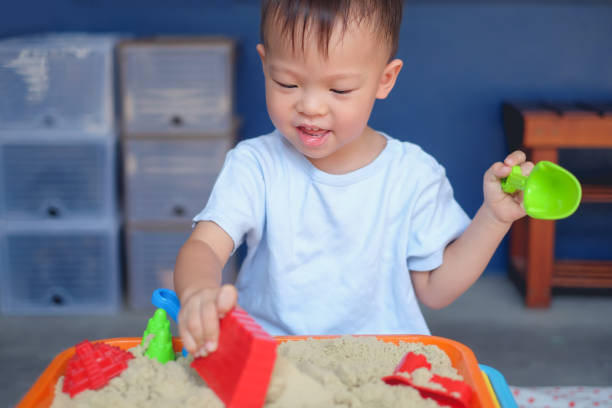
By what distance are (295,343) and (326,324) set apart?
0.85ft

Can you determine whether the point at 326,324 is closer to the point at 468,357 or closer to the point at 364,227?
the point at 364,227

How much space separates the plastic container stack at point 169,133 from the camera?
6.14 ft

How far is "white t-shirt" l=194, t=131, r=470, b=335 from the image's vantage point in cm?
91

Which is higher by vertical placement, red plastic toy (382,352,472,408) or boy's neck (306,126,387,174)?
boy's neck (306,126,387,174)

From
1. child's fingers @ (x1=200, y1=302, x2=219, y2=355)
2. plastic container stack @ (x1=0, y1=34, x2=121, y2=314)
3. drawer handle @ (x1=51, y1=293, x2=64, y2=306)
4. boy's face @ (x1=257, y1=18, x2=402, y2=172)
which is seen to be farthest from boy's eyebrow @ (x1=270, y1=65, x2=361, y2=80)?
drawer handle @ (x1=51, y1=293, x2=64, y2=306)

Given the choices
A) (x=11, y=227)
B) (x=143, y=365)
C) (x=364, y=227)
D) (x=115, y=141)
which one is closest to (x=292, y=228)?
(x=364, y=227)

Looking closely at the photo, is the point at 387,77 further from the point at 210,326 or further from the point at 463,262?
the point at 210,326

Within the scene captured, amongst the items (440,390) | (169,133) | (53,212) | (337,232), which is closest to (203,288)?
(440,390)

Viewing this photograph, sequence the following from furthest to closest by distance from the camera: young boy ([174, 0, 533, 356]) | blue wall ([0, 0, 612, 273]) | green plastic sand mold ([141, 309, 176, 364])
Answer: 1. blue wall ([0, 0, 612, 273])
2. young boy ([174, 0, 533, 356])
3. green plastic sand mold ([141, 309, 176, 364])

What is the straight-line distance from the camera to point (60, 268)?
1.97 metres

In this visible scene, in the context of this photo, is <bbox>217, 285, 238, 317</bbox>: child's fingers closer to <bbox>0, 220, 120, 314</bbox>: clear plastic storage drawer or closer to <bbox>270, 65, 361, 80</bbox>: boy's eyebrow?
<bbox>270, 65, 361, 80</bbox>: boy's eyebrow

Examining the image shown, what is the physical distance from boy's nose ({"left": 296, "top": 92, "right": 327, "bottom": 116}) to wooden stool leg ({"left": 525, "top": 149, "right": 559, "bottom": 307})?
1.32 meters

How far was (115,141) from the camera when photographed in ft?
6.36

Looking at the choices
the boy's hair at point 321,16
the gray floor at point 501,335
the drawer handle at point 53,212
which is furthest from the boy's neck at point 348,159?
the drawer handle at point 53,212
